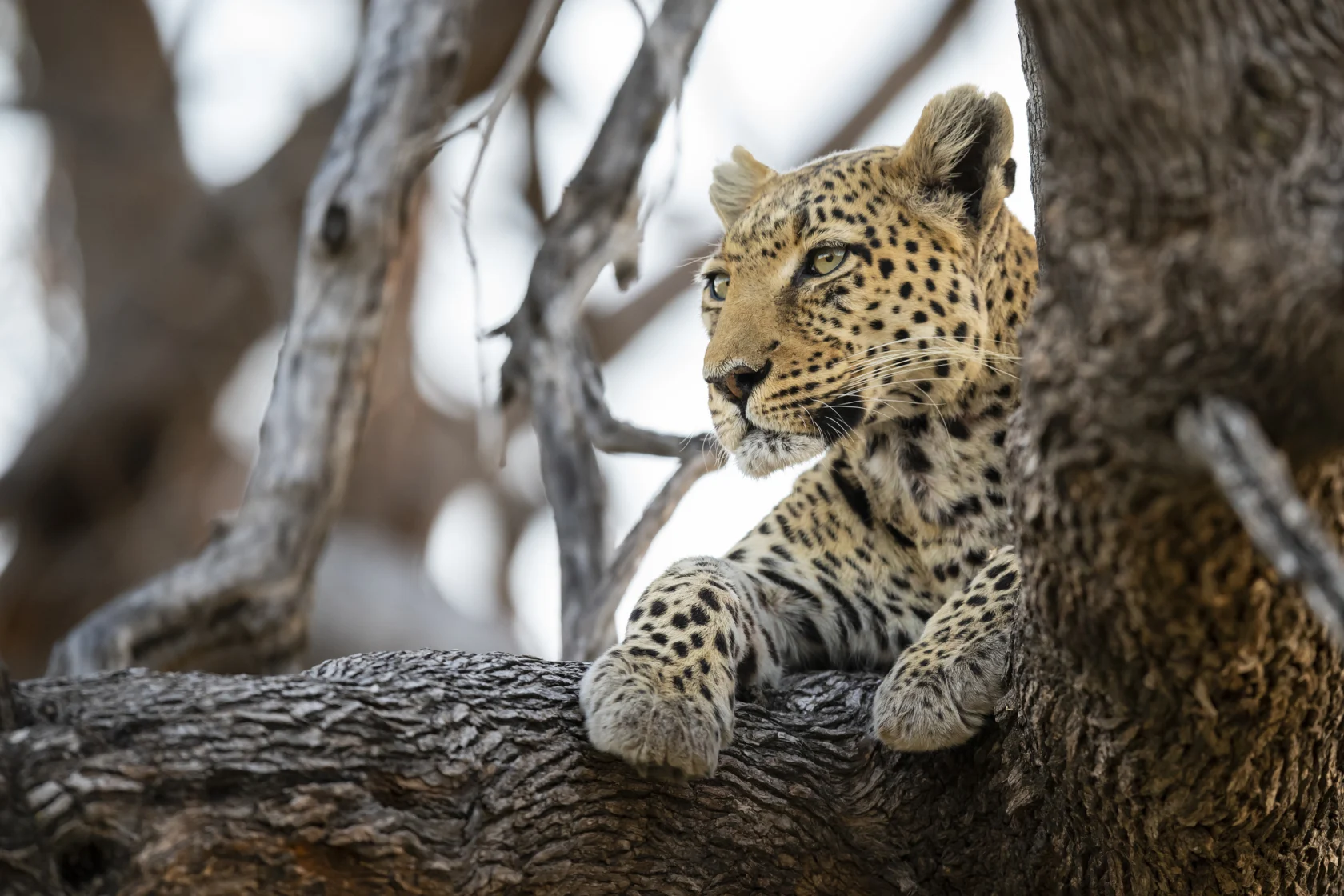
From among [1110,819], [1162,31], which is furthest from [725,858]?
[1162,31]

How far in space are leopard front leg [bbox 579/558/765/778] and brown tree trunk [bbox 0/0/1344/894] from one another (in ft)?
0.36

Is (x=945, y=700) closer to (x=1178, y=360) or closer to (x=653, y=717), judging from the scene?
(x=653, y=717)

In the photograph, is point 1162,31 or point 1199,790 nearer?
point 1162,31

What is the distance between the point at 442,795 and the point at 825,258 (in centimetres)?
226

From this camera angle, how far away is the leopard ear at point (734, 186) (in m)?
5.54

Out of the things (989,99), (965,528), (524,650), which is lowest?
(524,650)

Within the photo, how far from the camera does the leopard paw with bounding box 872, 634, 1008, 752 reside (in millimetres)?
3594

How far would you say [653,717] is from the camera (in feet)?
11.7

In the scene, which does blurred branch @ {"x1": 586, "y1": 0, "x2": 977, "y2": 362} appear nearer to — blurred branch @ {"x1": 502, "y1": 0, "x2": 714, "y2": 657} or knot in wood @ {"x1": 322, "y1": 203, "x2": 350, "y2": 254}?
blurred branch @ {"x1": 502, "y1": 0, "x2": 714, "y2": 657}

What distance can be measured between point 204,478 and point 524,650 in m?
3.17

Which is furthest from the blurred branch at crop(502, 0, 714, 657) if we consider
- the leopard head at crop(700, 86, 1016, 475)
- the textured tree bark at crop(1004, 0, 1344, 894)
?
the textured tree bark at crop(1004, 0, 1344, 894)

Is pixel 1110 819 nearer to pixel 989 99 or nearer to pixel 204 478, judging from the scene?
pixel 989 99

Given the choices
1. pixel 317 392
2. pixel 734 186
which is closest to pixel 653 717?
pixel 734 186

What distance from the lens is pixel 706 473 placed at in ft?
20.1
